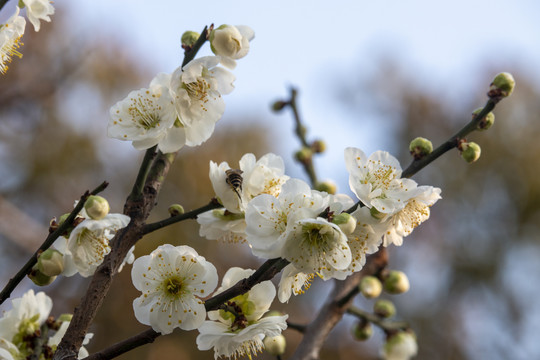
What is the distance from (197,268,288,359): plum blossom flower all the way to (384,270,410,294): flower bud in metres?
0.79

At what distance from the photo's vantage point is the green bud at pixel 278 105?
2.40 m

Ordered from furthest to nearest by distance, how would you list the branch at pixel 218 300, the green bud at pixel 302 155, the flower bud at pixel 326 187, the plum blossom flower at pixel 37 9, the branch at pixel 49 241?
the green bud at pixel 302 155
the flower bud at pixel 326 187
the plum blossom flower at pixel 37 9
the branch at pixel 49 241
the branch at pixel 218 300

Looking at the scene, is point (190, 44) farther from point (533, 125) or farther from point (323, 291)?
point (533, 125)

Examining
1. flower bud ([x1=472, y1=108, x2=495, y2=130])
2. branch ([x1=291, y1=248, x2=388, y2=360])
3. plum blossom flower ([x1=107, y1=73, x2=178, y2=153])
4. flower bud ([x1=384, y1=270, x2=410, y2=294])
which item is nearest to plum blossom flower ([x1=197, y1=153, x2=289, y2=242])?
plum blossom flower ([x1=107, y1=73, x2=178, y2=153])

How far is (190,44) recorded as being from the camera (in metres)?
1.24

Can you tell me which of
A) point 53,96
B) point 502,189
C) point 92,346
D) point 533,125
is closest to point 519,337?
point 502,189

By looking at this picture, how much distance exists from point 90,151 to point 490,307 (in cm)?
709

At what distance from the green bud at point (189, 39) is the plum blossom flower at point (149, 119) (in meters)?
0.09

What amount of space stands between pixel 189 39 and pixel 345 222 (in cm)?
58

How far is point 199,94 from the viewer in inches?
47.4

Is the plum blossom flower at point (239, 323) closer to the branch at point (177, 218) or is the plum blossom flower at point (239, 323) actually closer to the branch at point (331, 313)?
the branch at point (177, 218)

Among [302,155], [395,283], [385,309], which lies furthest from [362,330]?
[302,155]

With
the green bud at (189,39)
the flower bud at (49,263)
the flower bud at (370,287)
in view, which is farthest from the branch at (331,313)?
the green bud at (189,39)

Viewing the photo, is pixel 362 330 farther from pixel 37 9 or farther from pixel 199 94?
pixel 37 9
